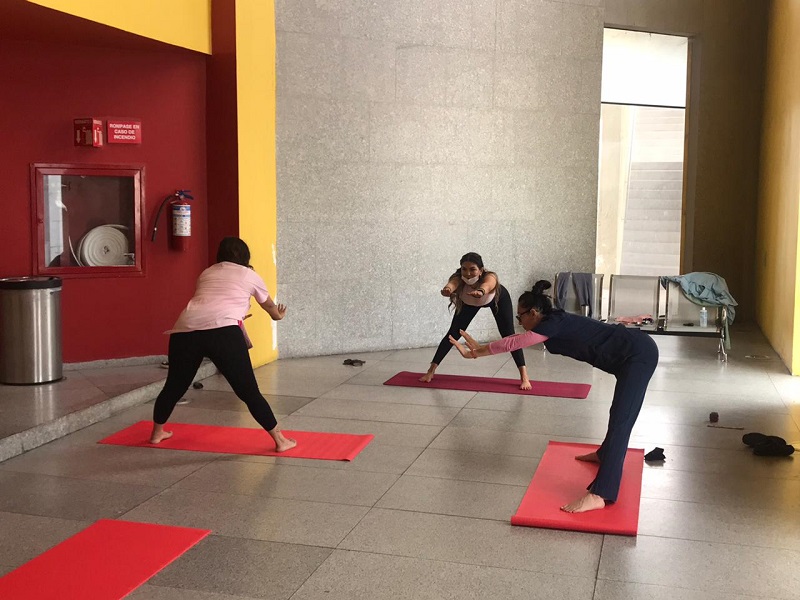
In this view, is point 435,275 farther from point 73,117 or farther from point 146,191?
point 73,117

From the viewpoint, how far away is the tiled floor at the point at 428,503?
3938 mm

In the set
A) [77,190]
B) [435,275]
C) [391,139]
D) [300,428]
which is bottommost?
[300,428]

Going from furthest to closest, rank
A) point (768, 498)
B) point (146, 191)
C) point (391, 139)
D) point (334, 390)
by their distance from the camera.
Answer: point (391, 139) < point (146, 191) < point (334, 390) < point (768, 498)

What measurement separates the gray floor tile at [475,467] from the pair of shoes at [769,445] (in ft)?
5.01

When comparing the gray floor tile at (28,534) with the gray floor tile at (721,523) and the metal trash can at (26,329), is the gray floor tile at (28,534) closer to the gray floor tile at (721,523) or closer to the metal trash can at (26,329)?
the gray floor tile at (721,523)

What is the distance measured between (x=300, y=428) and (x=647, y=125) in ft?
27.5

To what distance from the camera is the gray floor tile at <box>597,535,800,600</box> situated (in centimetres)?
387

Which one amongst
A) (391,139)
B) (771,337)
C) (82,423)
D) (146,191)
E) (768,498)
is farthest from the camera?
(771,337)

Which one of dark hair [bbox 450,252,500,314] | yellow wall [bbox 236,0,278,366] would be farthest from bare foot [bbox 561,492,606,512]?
yellow wall [bbox 236,0,278,366]

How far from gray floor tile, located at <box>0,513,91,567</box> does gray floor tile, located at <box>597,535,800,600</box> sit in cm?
265

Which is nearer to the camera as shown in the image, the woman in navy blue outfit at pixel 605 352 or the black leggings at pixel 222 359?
the woman in navy blue outfit at pixel 605 352

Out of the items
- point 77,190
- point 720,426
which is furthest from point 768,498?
point 77,190

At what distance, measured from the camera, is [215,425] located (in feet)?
22.0

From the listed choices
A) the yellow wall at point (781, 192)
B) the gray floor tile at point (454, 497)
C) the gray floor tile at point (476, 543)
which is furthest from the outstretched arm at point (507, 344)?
the yellow wall at point (781, 192)
